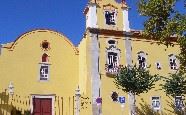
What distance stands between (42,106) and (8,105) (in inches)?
124

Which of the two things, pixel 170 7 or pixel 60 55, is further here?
pixel 60 55

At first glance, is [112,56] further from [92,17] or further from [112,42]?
[92,17]

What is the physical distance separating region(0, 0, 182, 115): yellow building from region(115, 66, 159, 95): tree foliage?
2.12 metres

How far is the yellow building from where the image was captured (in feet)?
101

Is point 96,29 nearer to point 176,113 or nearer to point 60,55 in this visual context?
point 60,55

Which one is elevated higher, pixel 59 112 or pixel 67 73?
pixel 67 73

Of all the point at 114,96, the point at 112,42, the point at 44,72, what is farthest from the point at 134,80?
the point at 44,72

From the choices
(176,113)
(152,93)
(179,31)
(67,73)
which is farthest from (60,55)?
(179,31)

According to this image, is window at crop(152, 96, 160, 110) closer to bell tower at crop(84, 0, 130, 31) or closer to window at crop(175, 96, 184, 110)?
window at crop(175, 96, 184, 110)

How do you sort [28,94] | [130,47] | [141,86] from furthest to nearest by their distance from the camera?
[130,47] < [28,94] < [141,86]

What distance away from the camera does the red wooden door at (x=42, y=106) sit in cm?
3094

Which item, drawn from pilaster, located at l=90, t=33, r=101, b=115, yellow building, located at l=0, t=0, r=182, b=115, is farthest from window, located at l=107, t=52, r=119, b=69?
pilaster, located at l=90, t=33, r=101, b=115

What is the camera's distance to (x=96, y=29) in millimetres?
32250

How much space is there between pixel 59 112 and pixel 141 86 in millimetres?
7375
